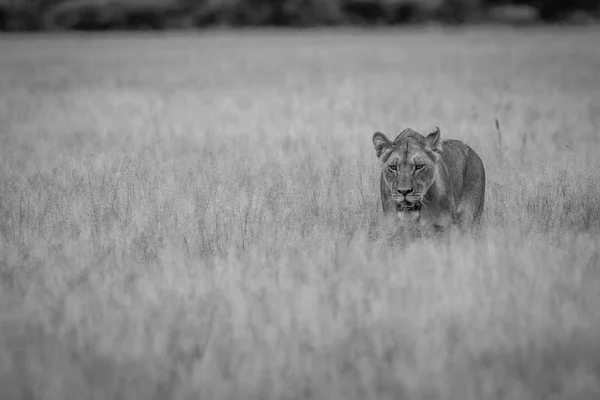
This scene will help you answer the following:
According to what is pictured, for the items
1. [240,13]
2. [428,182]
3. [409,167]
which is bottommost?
[240,13]

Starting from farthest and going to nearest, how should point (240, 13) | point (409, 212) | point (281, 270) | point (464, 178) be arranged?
point (240, 13) < point (464, 178) < point (409, 212) < point (281, 270)

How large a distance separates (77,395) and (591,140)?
925cm

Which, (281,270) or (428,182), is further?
(428,182)

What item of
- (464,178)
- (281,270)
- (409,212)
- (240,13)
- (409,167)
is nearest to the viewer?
(281,270)

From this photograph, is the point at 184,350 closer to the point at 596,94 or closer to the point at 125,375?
the point at 125,375

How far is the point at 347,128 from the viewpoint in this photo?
518 inches

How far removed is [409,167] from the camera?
595 centimetres

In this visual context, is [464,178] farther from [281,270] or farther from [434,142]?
Answer: [281,270]

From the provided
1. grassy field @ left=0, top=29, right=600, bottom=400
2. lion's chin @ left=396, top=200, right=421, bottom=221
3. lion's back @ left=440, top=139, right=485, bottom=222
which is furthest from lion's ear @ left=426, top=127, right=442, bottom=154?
grassy field @ left=0, top=29, right=600, bottom=400

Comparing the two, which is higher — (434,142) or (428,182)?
(434,142)

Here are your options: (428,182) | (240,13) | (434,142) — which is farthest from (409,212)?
(240,13)

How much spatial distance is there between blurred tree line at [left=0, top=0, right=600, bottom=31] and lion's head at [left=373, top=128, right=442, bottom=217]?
2740 inches

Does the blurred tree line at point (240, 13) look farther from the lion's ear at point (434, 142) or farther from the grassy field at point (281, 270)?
the lion's ear at point (434, 142)

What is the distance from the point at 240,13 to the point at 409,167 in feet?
238
